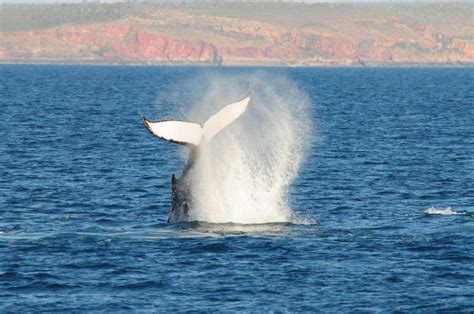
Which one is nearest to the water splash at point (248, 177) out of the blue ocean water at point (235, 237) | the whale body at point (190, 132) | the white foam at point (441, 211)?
the whale body at point (190, 132)

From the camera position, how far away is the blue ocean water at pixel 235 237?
80.9 feet

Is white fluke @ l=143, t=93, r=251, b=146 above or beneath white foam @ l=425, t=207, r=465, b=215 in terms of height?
above

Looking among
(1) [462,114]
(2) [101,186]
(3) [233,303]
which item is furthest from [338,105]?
(3) [233,303]

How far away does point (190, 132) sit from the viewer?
2762cm

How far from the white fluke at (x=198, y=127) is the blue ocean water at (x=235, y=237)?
325 centimetres

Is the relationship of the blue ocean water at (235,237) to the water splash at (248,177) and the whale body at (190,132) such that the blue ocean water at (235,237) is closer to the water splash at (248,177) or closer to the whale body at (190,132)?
the water splash at (248,177)

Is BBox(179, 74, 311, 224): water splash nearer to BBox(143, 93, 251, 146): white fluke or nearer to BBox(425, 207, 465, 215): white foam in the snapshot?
BBox(143, 93, 251, 146): white fluke

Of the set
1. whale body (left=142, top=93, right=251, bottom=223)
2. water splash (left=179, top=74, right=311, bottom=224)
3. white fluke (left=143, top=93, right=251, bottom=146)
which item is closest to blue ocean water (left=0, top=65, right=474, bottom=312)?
water splash (left=179, top=74, right=311, bottom=224)

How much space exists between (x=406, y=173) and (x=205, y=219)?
67.8 ft

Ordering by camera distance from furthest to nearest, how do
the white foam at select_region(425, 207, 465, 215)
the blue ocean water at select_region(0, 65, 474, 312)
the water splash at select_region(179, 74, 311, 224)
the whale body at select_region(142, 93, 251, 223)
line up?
the white foam at select_region(425, 207, 465, 215) → the water splash at select_region(179, 74, 311, 224) → the whale body at select_region(142, 93, 251, 223) → the blue ocean water at select_region(0, 65, 474, 312)

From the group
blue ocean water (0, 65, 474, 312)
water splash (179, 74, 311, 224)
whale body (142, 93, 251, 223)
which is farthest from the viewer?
water splash (179, 74, 311, 224)

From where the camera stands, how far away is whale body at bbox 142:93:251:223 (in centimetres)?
2652

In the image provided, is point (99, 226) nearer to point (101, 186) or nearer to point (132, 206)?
point (132, 206)

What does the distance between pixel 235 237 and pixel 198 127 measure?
13.9 ft
